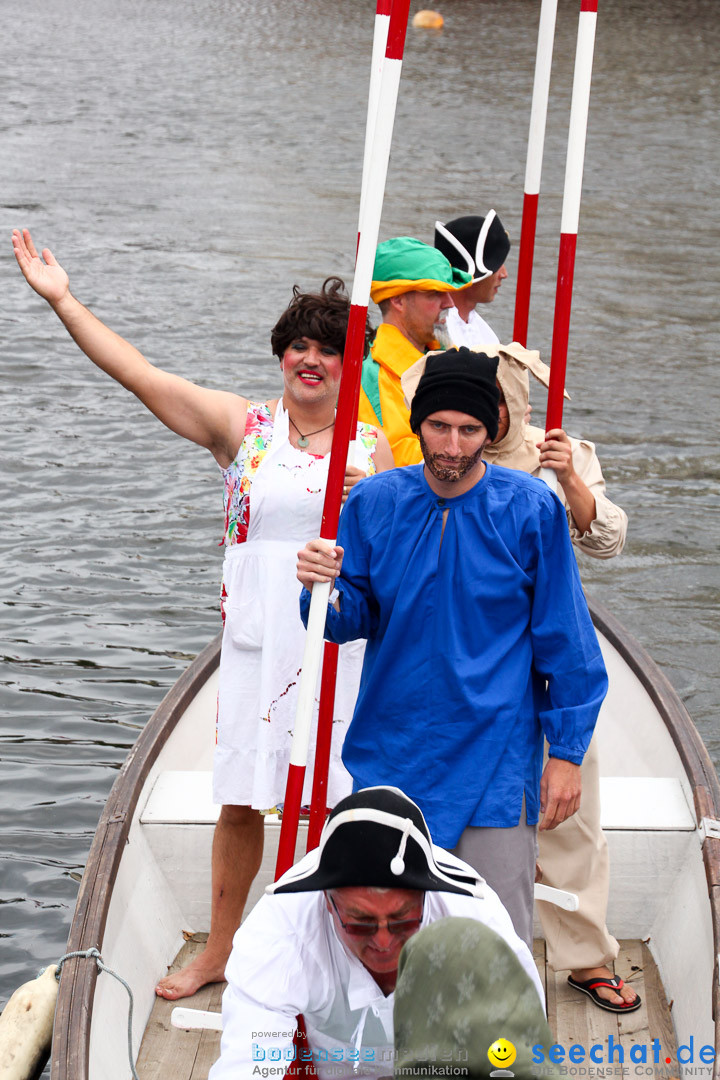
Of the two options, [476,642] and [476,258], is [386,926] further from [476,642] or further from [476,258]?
[476,258]

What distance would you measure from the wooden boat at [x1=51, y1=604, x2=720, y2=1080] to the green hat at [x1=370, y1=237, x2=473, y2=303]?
1.60 meters

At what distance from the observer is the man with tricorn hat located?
2.39 meters

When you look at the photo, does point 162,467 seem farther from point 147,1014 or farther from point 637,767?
point 147,1014

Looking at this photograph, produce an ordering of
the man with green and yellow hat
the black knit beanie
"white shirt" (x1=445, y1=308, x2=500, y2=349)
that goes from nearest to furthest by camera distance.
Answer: the black knit beanie → the man with green and yellow hat → "white shirt" (x1=445, y1=308, x2=500, y2=349)

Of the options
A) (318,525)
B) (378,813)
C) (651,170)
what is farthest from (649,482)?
(651,170)

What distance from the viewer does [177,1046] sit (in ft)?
12.2

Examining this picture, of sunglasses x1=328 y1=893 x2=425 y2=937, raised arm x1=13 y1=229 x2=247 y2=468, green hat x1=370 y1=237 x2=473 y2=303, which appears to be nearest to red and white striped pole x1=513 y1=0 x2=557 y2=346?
green hat x1=370 y1=237 x2=473 y2=303

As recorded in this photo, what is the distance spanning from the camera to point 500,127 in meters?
21.0

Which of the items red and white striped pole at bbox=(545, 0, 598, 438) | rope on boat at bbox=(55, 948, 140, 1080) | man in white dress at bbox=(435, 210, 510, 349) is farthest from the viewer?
man in white dress at bbox=(435, 210, 510, 349)

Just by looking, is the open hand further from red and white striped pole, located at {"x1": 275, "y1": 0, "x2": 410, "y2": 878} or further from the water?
the water

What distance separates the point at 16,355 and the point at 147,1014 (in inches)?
345

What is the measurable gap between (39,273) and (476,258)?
156 centimetres

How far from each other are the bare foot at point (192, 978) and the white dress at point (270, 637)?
1.75 ft

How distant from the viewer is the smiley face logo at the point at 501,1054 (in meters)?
1.61
